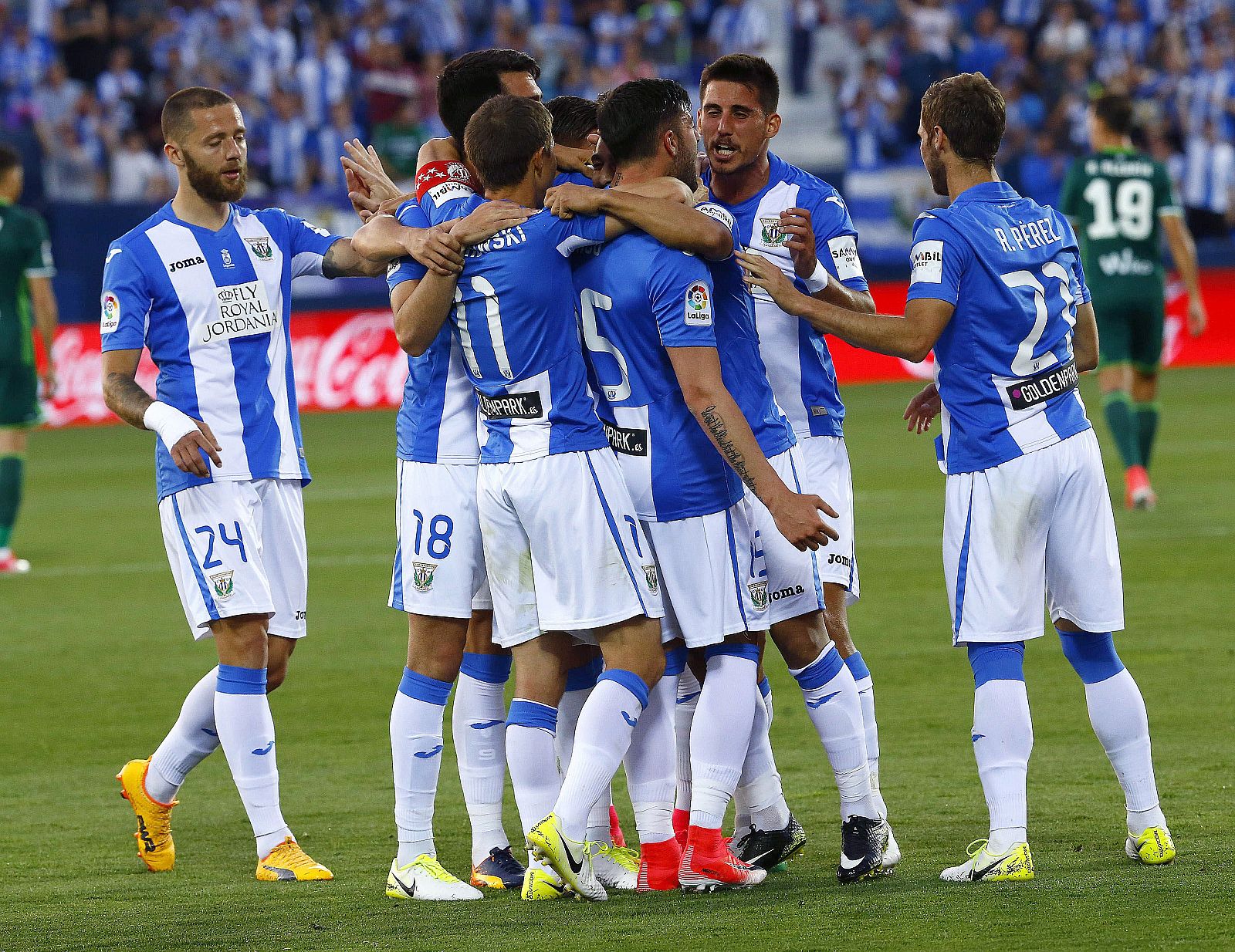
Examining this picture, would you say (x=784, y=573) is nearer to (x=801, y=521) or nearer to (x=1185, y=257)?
(x=801, y=521)

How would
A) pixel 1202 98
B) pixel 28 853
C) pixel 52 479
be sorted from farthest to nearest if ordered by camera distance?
pixel 1202 98 < pixel 52 479 < pixel 28 853

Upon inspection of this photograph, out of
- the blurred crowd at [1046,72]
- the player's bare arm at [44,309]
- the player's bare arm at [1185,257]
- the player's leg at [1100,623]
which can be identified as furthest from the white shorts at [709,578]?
the blurred crowd at [1046,72]

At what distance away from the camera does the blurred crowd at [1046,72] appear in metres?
24.3

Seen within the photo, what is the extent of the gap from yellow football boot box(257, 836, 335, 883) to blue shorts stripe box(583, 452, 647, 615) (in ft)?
4.24

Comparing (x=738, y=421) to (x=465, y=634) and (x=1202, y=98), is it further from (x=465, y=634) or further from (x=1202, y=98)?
(x=1202, y=98)

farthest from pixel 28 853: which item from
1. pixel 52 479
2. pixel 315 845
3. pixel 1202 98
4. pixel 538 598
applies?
pixel 1202 98

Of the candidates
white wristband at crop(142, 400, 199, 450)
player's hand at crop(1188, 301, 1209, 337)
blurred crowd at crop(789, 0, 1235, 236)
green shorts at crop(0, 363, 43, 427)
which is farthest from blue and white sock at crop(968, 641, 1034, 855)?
blurred crowd at crop(789, 0, 1235, 236)

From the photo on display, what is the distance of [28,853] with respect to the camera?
5.59 metres

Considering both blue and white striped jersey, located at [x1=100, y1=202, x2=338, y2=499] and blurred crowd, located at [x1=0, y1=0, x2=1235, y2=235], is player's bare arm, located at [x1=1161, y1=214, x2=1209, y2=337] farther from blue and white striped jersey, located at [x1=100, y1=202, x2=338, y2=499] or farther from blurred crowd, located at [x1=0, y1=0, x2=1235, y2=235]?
blurred crowd, located at [x1=0, y1=0, x2=1235, y2=235]

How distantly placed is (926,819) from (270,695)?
11.3 ft

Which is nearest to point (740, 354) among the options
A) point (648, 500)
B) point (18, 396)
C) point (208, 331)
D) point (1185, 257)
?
point (648, 500)

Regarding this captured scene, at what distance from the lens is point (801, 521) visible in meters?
4.57

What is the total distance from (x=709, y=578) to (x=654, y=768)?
1.79 ft

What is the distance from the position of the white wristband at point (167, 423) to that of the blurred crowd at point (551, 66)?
17371 mm
